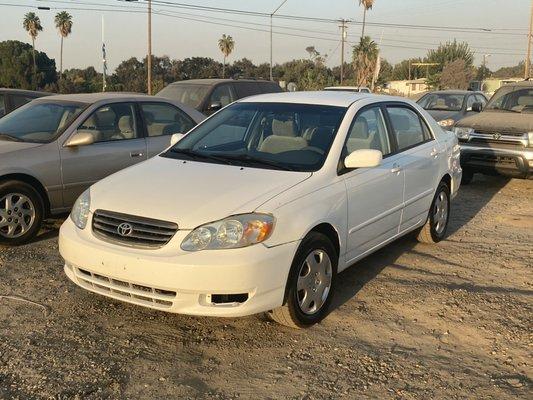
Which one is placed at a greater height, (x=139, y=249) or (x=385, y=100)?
(x=385, y=100)

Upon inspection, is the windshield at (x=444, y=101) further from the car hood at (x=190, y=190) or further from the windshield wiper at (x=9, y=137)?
the car hood at (x=190, y=190)

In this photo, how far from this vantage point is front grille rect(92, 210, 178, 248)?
11.9ft

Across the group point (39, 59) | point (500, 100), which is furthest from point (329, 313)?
point (39, 59)

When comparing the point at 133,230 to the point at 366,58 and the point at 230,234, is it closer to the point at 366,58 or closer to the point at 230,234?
the point at 230,234

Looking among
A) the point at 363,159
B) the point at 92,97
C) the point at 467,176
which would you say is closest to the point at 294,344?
the point at 363,159

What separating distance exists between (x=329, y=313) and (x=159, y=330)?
1249 millimetres

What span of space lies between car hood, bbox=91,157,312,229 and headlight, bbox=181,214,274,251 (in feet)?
0.16

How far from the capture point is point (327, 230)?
4113mm

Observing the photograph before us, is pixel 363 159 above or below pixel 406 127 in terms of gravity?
below

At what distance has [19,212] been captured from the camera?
578 centimetres

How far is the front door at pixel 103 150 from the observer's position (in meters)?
6.16

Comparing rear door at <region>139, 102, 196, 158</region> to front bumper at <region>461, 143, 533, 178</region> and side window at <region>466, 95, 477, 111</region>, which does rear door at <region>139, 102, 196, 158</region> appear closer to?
front bumper at <region>461, 143, 533, 178</region>

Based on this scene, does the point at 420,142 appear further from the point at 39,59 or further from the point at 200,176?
the point at 39,59

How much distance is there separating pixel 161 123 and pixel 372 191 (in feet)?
11.1
